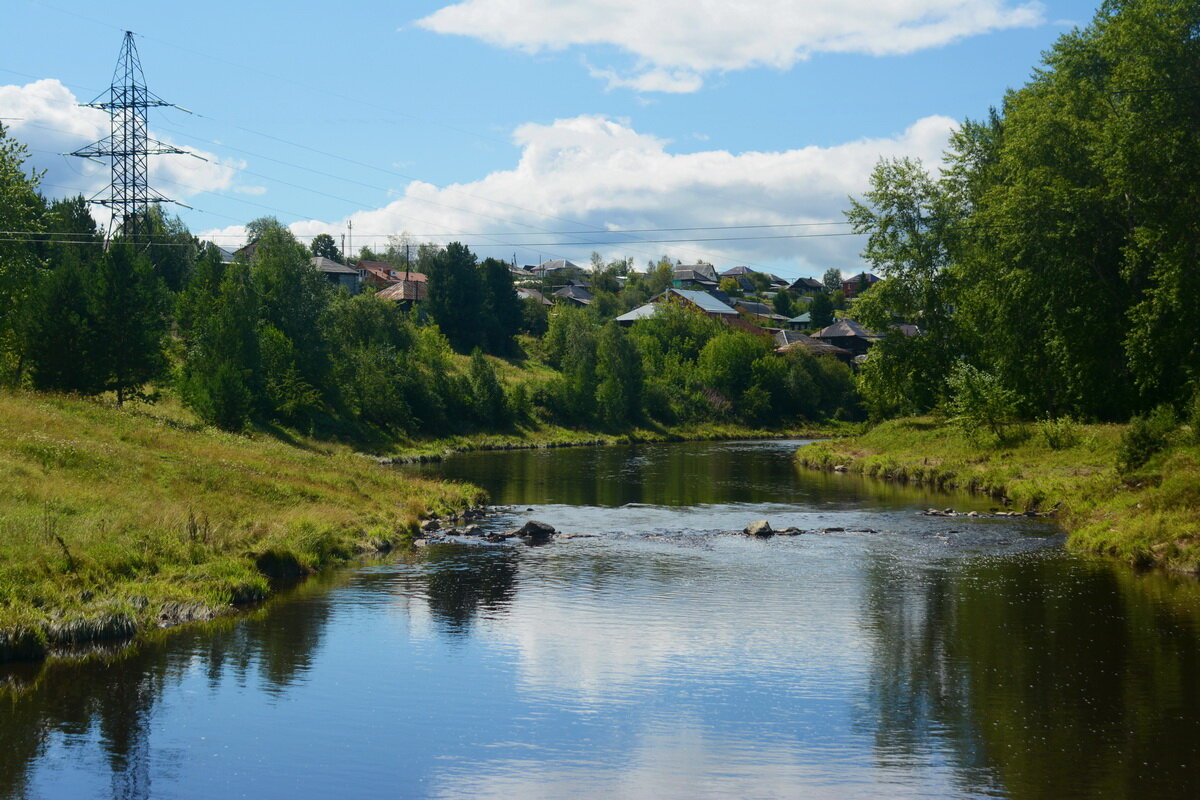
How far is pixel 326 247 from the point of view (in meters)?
155

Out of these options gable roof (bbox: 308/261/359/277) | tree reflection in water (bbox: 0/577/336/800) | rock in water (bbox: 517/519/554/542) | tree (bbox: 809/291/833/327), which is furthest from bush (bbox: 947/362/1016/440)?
tree (bbox: 809/291/833/327)

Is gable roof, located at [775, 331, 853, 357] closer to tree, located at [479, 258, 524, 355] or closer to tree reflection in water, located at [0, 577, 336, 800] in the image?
tree, located at [479, 258, 524, 355]

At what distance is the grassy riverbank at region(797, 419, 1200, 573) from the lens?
31047mm

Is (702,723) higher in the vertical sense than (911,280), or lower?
lower

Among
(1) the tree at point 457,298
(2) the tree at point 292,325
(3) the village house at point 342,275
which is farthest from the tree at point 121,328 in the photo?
(3) the village house at point 342,275

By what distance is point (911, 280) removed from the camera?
6962 centimetres

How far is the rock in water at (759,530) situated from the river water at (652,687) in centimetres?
461

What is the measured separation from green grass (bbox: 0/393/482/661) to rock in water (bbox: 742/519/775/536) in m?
12.6

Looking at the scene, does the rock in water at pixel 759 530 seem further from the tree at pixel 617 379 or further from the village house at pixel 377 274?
the village house at pixel 377 274

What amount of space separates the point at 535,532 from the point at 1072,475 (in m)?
24.5

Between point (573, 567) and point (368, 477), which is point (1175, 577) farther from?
point (368, 477)

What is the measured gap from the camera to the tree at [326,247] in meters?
154

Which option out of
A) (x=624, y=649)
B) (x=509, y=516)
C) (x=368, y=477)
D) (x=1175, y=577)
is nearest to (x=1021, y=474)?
(x=1175, y=577)

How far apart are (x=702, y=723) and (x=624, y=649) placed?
15.8ft
